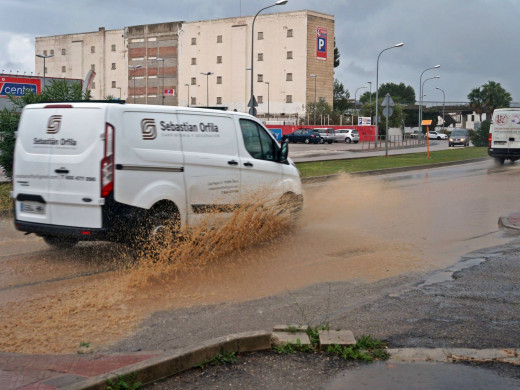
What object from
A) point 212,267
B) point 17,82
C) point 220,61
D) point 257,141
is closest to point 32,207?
point 212,267

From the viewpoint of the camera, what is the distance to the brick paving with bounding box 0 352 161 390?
4324mm

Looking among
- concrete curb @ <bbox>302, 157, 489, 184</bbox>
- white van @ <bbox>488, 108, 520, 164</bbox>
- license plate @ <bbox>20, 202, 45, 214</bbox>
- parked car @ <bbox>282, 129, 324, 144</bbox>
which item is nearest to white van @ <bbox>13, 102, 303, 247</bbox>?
license plate @ <bbox>20, 202, 45, 214</bbox>

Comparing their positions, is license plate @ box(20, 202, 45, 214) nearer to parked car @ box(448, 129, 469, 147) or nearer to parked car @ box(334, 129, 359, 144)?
parked car @ box(448, 129, 469, 147)

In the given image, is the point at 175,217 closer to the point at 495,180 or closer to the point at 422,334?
the point at 422,334

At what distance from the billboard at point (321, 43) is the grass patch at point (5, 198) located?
267 ft

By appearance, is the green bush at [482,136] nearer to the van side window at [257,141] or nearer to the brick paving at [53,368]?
the van side window at [257,141]

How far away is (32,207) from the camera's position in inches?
324

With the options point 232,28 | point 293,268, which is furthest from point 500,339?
point 232,28

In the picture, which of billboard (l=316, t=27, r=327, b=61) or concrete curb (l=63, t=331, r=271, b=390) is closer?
concrete curb (l=63, t=331, r=271, b=390)

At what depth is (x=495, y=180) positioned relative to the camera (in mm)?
21562

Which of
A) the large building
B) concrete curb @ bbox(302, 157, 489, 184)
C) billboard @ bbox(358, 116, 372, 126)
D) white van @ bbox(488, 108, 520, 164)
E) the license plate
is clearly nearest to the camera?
the license plate

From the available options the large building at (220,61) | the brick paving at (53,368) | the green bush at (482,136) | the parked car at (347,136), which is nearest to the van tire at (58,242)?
the brick paving at (53,368)

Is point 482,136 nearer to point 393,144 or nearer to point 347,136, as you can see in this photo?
point 393,144

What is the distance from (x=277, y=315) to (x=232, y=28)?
9656 centimetres
